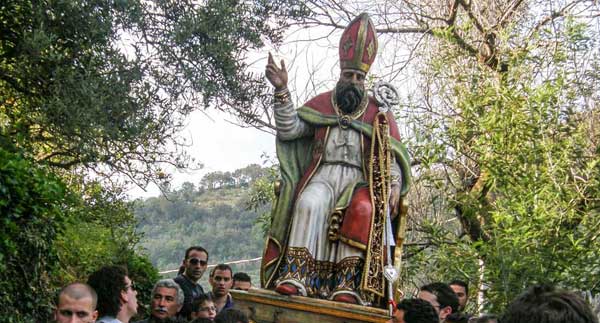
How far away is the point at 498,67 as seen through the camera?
10.4 m

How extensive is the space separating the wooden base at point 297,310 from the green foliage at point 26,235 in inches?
65.4

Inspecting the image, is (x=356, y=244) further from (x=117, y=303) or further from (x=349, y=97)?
(x=117, y=303)

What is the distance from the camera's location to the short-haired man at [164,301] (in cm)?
588

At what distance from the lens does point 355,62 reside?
708 centimetres

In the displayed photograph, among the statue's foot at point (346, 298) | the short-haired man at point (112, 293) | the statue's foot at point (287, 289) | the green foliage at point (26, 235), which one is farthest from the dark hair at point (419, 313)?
the green foliage at point (26, 235)

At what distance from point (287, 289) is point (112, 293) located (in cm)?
178

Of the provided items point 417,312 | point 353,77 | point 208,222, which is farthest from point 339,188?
point 208,222

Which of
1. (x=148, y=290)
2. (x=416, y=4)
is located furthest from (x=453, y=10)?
(x=148, y=290)

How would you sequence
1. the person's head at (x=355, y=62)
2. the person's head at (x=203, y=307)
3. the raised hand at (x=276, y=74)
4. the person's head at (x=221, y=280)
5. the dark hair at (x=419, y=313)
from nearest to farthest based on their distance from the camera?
the dark hair at (x=419, y=313)
the person's head at (x=203, y=307)
the raised hand at (x=276, y=74)
the person's head at (x=355, y=62)
the person's head at (x=221, y=280)

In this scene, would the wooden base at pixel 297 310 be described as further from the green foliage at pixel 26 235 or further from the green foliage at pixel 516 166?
the green foliage at pixel 516 166

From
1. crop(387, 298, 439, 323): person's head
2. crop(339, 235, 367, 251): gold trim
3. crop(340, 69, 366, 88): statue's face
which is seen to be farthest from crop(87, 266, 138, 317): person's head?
crop(340, 69, 366, 88): statue's face

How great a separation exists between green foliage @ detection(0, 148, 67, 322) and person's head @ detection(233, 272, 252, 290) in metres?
1.63

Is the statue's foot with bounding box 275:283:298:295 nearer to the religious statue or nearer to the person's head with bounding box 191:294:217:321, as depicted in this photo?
the religious statue

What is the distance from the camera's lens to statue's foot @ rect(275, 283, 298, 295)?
6.24m
